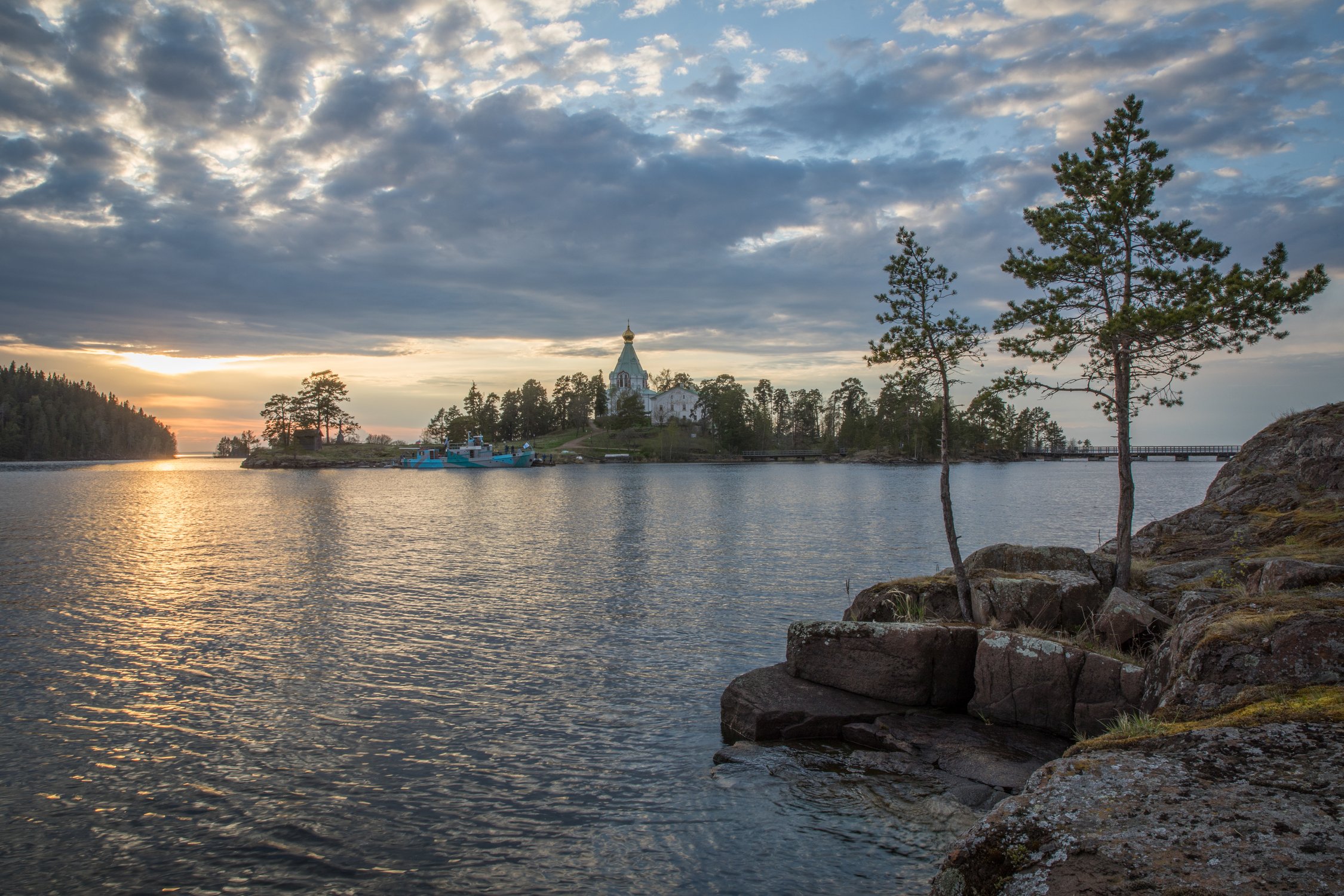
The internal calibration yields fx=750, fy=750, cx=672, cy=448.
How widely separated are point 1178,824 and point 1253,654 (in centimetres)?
410

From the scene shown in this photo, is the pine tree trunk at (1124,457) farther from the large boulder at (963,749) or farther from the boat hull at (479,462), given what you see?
the boat hull at (479,462)

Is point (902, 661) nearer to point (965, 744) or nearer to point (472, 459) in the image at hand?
point (965, 744)

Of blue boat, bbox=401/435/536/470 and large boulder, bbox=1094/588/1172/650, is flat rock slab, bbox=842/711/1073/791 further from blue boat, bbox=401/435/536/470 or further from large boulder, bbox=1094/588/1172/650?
blue boat, bbox=401/435/536/470

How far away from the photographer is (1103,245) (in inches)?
834

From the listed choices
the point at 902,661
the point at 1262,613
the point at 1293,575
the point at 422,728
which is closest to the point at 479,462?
the point at 422,728

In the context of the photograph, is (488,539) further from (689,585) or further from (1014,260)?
(1014,260)

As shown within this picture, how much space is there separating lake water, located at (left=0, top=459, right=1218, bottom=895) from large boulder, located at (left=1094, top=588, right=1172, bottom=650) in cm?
595

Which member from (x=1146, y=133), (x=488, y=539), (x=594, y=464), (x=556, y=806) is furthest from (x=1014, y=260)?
(x=594, y=464)

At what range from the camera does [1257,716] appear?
261 inches

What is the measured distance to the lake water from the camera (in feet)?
31.1

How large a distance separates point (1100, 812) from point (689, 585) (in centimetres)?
2424

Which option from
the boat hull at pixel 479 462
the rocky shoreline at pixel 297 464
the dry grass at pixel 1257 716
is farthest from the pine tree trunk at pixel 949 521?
the rocky shoreline at pixel 297 464

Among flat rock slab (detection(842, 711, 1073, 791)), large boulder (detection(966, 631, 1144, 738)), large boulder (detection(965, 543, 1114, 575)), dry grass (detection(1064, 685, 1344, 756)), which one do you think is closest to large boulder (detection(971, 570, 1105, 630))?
large boulder (detection(965, 543, 1114, 575))

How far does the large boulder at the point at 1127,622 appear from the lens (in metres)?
14.4
